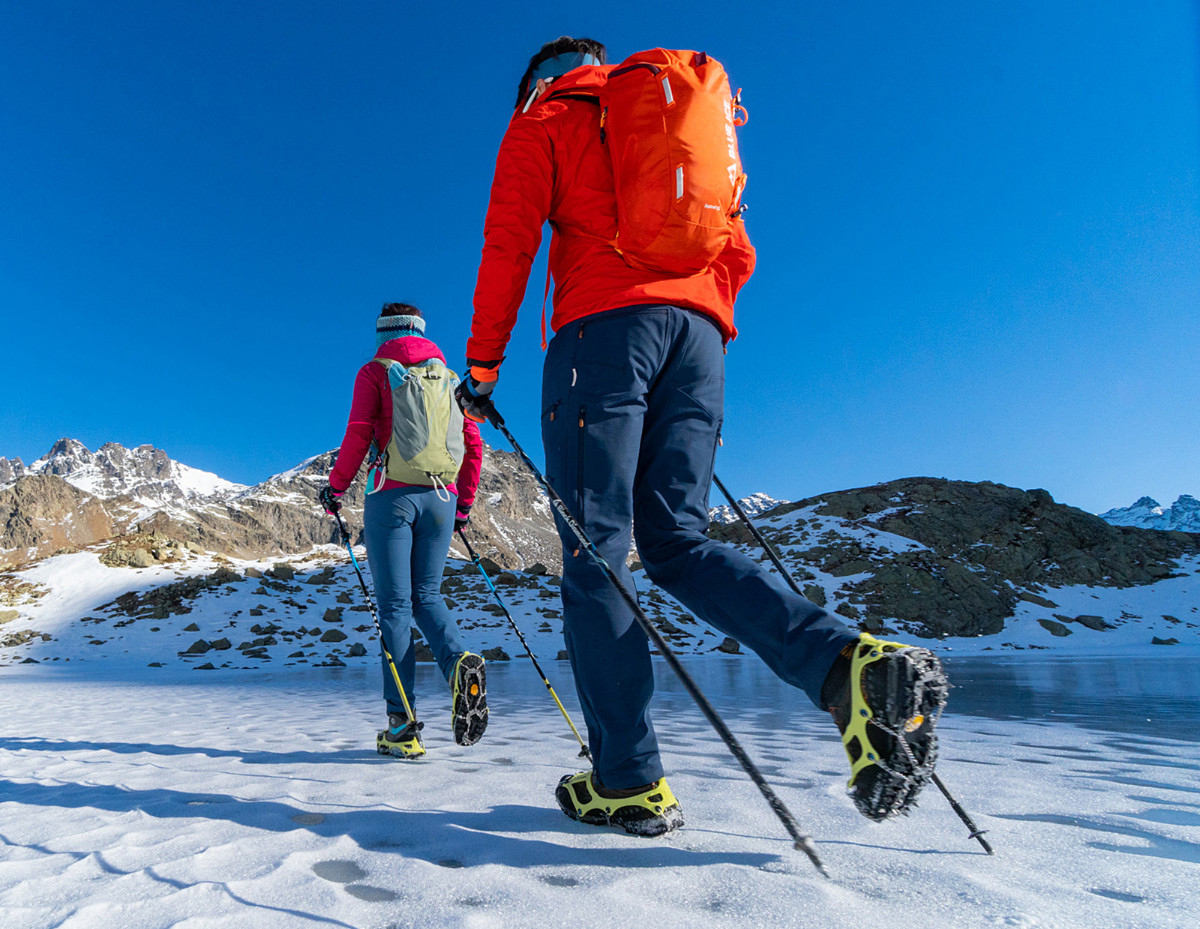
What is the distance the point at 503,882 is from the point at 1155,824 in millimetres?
1562

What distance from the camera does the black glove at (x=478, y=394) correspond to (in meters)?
1.85

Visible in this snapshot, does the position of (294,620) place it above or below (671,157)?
below

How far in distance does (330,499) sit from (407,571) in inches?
30.1

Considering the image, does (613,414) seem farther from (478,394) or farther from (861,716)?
(861,716)

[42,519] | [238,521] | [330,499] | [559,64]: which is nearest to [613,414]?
[559,64]

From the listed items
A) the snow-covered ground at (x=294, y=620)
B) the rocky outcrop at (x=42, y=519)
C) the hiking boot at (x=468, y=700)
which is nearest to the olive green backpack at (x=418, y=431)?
the hiking boot at (x=468, y=700)

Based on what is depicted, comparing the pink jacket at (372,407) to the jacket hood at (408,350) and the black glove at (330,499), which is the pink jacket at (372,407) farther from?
the black glove at (330,499)

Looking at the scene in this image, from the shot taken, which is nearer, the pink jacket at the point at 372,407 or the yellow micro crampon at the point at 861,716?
the yellow micro crampon at the point at 861,716

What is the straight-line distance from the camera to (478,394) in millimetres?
1885

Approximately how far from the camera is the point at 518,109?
1854 mm

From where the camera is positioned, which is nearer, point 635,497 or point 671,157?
point 671,157

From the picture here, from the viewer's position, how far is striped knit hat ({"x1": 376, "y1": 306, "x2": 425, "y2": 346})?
3285 mm

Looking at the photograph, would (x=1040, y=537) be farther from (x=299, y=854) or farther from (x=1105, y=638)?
(x=299, y=854)

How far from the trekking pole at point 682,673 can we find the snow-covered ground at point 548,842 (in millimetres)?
100
